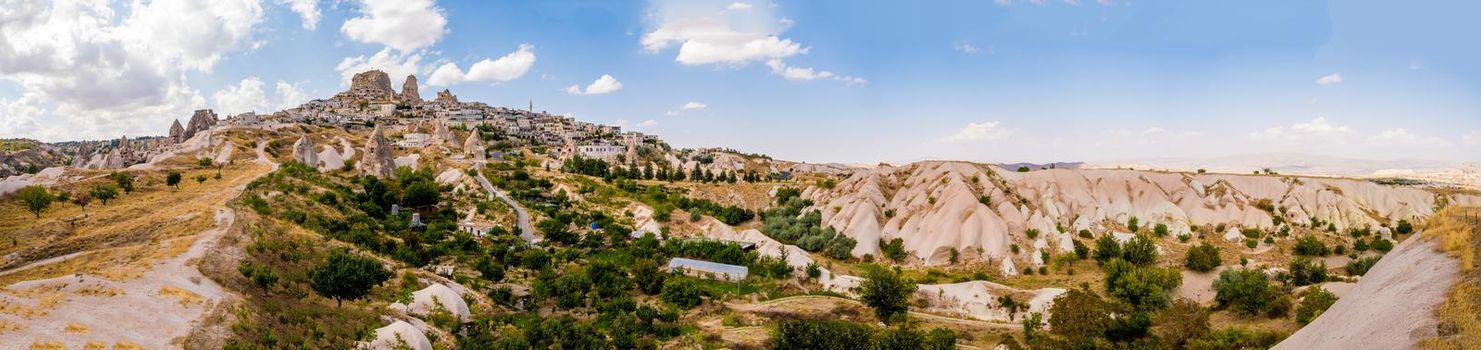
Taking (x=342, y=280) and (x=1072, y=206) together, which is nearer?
(x=342, y=280)

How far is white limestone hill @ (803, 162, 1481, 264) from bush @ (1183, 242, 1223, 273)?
6.72m

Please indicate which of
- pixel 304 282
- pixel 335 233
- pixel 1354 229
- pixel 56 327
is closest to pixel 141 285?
pixel 56 327

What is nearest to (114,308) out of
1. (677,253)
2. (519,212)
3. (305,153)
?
(677,253)

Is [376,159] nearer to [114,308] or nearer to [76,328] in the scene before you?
[114,308]

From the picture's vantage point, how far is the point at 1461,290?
9.55 metres

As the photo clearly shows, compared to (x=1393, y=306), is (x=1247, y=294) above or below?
below

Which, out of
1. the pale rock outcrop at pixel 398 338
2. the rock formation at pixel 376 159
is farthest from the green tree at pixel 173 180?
the pale rock outcrop at pixel 398 338

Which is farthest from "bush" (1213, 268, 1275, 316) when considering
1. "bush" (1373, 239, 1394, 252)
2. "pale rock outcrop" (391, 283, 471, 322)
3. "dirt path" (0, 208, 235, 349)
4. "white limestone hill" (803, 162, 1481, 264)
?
"dirt path" (0, 208, 235, 349)

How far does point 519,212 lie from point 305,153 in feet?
76.3

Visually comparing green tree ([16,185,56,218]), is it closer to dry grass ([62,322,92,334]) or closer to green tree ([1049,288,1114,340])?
dry grass ([62,322,92,334])

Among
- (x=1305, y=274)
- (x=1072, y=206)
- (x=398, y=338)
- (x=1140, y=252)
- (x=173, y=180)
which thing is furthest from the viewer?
(x=1072, y=206)

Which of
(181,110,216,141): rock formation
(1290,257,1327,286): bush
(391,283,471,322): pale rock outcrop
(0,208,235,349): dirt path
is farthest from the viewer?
(181,110,216,141): rock formation

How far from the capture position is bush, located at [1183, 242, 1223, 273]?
121 ft

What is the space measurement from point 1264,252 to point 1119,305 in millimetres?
19901
